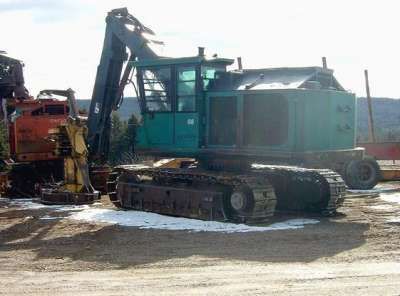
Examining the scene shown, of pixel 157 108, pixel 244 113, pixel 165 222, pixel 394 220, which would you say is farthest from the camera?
pixel 157 108

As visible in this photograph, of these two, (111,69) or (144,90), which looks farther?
(111,69)

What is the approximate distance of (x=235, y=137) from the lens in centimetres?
1345

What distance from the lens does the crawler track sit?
503 inches

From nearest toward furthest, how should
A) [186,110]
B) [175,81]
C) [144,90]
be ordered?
[186,110] → [175,81] → [144,90]

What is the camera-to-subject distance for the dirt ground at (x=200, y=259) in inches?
306

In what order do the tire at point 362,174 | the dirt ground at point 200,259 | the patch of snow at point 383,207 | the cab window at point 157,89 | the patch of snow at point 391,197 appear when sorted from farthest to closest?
the tire at point 362,174 < the patch of snow at point 391,197 < the patch of snow at point 383,207 < the cab window at point 157,89 < the dirt ground at point 200,259

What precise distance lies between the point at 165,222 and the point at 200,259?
12.5 feet

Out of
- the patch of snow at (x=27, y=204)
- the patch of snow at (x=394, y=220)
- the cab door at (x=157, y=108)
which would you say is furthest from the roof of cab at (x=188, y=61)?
the patch of snow at (x=27, y=204)

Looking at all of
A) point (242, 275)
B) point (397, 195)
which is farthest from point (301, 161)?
point (397, 195)

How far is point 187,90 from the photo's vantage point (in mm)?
14016

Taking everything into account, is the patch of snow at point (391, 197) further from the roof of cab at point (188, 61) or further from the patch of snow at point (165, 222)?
the roof of cab at point (188, 61)

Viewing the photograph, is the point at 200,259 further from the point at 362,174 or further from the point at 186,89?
the point at 362,174

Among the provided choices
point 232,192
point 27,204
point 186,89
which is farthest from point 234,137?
point 27,204

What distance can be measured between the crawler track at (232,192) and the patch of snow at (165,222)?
0.87 feet
